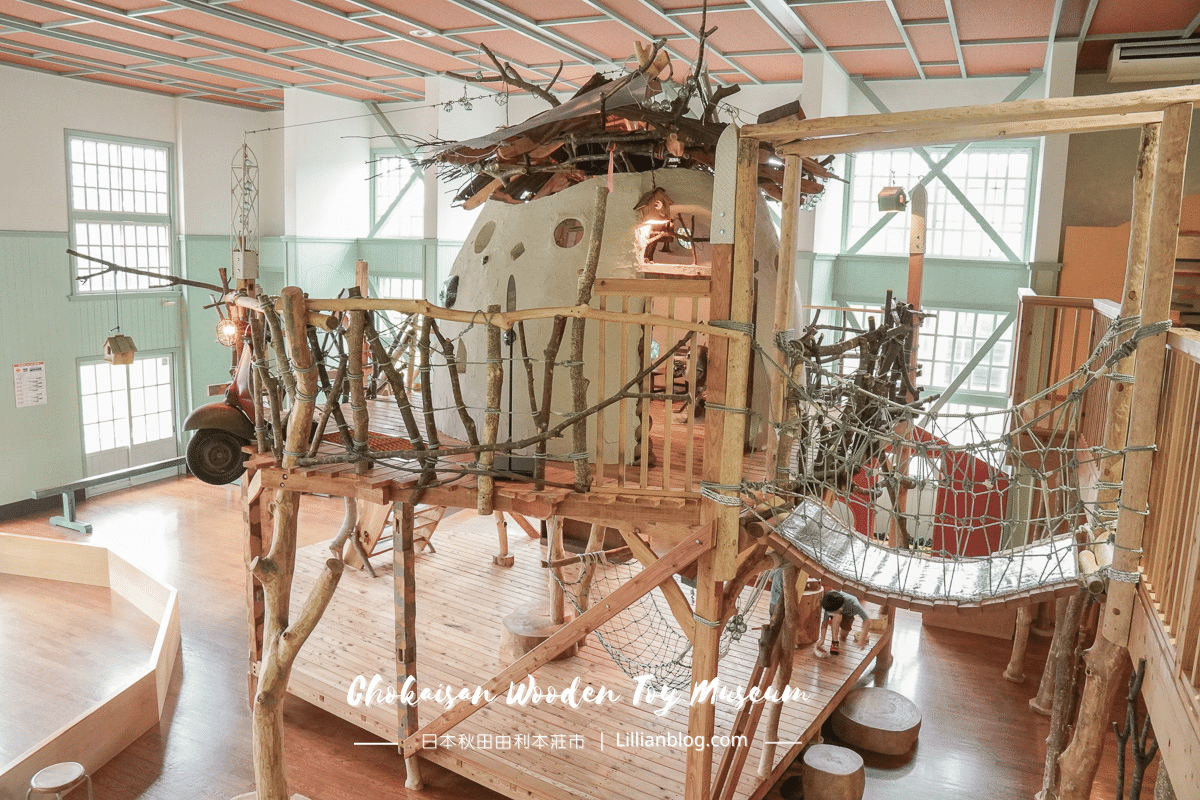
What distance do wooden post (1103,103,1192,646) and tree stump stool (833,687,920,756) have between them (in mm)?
4037

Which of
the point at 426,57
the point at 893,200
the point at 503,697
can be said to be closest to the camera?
the point at 503,697

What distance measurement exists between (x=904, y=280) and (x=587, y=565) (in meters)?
6.57

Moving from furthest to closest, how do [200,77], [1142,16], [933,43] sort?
[200,77] < [933,43] < [1142,16]

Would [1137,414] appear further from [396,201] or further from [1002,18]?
[396,201]

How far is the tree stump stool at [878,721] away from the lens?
7.08 m

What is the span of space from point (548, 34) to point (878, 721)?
7772 mm

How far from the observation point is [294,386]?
4.95m

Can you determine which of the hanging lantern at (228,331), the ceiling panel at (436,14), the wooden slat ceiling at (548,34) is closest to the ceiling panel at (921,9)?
the wooden slat ceiling at (548,34)

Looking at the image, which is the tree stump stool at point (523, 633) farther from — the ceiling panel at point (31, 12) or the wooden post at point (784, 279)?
the ceiling panel at point (31, 12)

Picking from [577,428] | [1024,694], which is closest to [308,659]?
[577,428]

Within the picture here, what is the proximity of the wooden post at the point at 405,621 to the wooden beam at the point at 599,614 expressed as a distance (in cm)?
54

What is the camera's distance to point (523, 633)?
7.51m

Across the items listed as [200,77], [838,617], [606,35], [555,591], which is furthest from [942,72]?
[200,77]

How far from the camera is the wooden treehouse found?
130 inches
